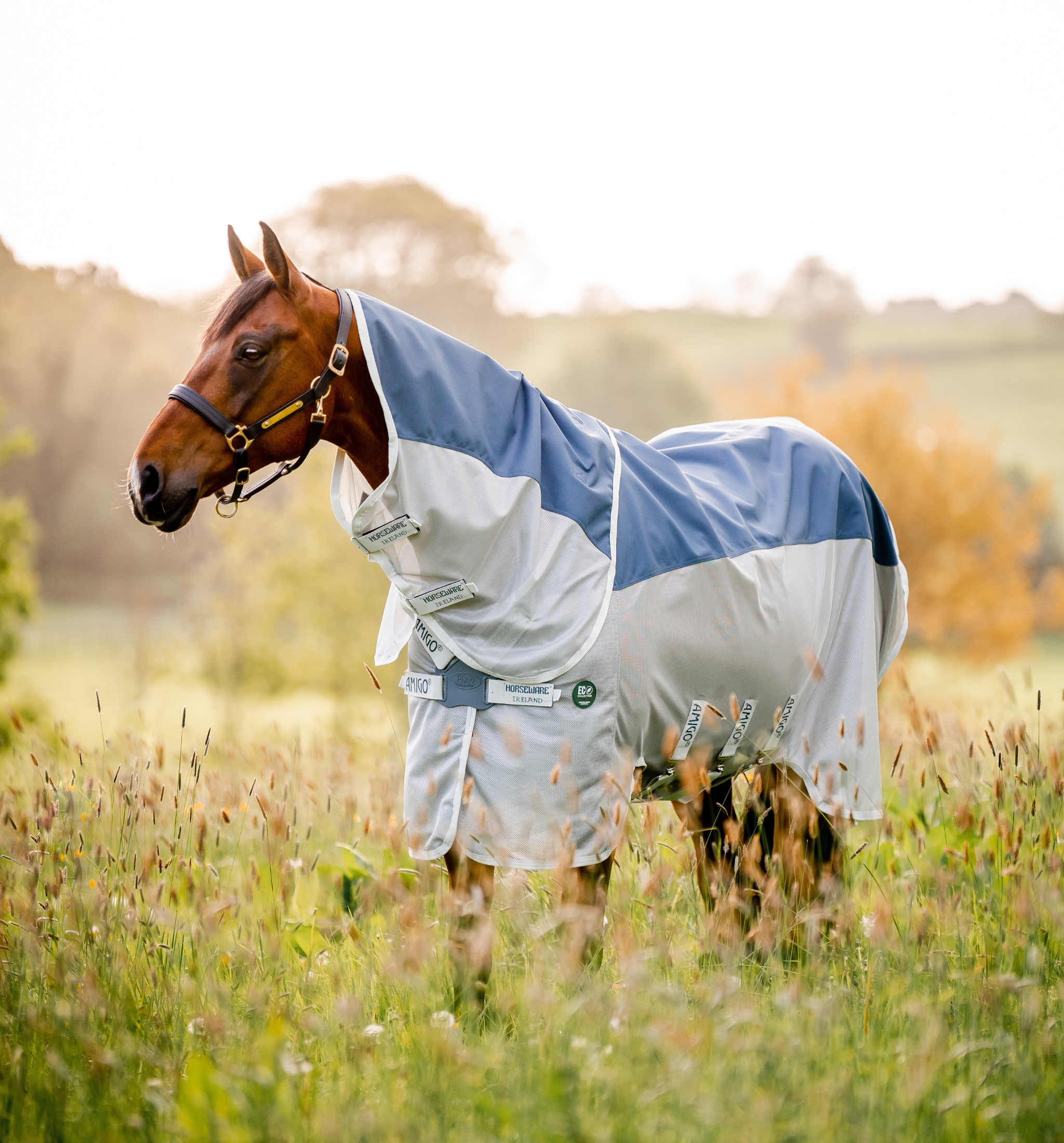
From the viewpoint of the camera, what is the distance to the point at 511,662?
2586 millimetres

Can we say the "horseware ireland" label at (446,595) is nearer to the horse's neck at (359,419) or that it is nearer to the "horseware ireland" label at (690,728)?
the horse's neck at (359,419)

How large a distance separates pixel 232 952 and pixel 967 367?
52.1m

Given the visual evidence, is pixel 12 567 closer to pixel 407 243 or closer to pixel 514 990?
pixel 514 990

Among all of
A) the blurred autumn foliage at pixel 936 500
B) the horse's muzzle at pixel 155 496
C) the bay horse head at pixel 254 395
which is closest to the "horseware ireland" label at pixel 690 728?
the bay horse head at pixel 254 395

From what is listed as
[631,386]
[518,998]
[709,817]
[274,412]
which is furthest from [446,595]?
[631,386]

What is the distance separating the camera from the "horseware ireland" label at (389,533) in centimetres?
256

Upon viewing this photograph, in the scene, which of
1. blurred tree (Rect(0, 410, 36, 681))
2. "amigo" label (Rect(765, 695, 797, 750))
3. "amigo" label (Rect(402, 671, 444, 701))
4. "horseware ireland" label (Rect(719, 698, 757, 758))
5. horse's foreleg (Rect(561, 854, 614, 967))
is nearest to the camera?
horse's foreleg (Rect(561, 854, 614, 967))

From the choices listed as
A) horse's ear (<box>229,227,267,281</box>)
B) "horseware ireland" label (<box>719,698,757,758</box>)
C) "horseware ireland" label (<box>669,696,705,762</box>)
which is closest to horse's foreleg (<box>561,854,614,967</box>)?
"horseware ireland" label (<box>669,696,705,762</box>)

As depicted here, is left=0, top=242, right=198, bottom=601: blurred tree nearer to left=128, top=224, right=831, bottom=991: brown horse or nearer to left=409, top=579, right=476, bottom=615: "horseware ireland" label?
left=128, top=224, right=831, bottom=991: brown horse

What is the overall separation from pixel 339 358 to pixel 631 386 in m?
20.9

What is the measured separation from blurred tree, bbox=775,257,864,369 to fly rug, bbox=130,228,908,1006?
47.4 meters

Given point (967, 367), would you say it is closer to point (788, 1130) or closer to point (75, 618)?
point (75, 618)

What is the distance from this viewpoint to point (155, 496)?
252cm

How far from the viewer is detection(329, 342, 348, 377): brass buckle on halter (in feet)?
8.39
